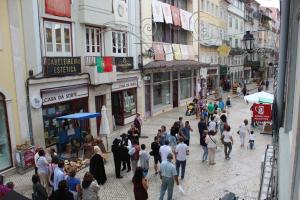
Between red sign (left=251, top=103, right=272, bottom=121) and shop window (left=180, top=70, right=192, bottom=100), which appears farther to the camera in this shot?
shop window (left=180, top=70, right=192, bottom=100)

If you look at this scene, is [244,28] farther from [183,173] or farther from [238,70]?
[183,173]

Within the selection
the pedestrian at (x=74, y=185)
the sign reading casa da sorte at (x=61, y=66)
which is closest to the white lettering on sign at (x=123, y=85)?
the sign reading casa da sorte at (x=61, y=66)

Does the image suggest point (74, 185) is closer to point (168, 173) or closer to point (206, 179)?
point (168, 173)

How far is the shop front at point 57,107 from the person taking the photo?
13.6 m

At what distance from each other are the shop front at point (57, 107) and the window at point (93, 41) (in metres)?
2.12

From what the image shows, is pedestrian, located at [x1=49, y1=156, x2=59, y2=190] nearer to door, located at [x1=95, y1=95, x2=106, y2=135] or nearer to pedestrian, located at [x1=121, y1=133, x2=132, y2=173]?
pedestrian, located at [x1=121, y1=133, x2=132, y2=173]

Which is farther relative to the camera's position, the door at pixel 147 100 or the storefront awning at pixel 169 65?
the door at pixel 147 100

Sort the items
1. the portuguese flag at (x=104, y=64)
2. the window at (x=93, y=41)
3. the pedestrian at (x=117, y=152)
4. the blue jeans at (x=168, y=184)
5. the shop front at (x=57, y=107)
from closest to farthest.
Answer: the blue jeans at (x=168, y=184)
the pedestrian at (x=117, y=152)
the shop front at (x=57, y=107)
the portuguese flag at (x=104, y=64)
the window at (x=93, y=41)

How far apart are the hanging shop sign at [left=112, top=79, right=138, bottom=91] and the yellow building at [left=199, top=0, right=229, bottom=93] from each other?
13282 millimetres

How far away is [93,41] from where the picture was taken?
54.9ft

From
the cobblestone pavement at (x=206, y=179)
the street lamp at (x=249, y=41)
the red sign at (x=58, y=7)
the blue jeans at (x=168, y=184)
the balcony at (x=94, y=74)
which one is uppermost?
the red sign at (x=58, y=7)

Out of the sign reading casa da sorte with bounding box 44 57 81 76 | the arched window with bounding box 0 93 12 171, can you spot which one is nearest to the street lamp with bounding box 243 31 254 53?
the sign reading casa da sorte with bounding box 44 57 81 76

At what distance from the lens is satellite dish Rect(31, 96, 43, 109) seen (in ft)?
41.1

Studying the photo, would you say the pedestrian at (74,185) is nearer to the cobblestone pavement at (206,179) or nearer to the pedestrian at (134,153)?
the cobblestone pavement at (206,179)
